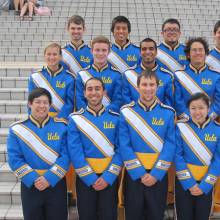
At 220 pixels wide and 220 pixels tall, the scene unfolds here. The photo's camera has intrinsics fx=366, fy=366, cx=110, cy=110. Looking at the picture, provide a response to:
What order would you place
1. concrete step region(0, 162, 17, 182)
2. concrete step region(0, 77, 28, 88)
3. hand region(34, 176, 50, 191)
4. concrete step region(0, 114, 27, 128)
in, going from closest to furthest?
1. hand region(34, 176, 50, 191)
2. concrete step region(0, 162, 17, 182)
3. concrete step region(0, 114, 27, 128)
4. concrete step region(0, 77, 28, 88)

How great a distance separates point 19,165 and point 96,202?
2.67 ft

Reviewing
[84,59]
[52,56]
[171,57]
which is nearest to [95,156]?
[52,56]

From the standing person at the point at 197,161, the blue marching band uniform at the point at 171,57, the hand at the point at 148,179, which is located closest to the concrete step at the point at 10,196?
the hand at the point at 148,179

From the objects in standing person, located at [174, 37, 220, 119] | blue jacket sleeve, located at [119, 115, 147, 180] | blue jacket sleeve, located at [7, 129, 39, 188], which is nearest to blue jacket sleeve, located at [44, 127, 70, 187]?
blue jacket sleeve, located at [7, 129, 39, 188]

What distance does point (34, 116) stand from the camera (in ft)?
11.5

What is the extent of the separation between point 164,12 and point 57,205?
8863 mm

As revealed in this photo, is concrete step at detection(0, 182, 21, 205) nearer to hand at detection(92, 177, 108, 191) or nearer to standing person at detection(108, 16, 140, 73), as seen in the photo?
hand at detection(92, 177, 108, 191)

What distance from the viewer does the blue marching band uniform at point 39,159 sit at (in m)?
3.38

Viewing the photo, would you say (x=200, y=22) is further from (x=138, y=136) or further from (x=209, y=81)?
(x=138, y=136)

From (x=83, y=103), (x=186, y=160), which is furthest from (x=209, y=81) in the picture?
(x=83, y=103)

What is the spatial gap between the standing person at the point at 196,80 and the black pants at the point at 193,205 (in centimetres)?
94

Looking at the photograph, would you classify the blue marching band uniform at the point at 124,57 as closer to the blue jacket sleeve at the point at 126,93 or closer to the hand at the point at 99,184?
the blue jacket sleeve at the point at 126,93

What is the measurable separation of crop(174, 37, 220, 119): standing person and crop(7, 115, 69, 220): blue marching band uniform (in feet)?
4.72

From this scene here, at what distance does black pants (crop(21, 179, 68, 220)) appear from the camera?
3385 mm
